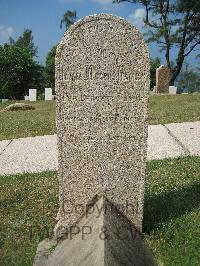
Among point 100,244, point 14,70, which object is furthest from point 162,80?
point 100,244

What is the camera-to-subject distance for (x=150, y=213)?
5551 millimetres

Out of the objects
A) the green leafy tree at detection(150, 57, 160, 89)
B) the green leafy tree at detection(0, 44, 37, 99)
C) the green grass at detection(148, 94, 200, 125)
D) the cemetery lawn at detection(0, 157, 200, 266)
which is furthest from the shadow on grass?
the green leafy tree at detection(150, 57, 160, 89)

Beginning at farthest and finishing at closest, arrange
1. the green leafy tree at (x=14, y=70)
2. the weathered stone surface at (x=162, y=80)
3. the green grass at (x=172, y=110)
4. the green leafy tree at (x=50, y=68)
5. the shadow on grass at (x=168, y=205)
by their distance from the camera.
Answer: the green leafy tree at (x=50, y=68)
the green leafy tree at (x=14, y=70)
the weathered stone surface at (x=162, y=80)
the green grass at (x=172, y=110)
the shadow on grass at (x=168, y=205)

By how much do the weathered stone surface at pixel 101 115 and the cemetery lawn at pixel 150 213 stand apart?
372 mm

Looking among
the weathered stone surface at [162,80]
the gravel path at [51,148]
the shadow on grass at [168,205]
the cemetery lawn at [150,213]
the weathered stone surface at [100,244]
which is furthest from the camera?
the weathered stone surface at [162,80]

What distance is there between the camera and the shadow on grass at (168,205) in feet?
17.6

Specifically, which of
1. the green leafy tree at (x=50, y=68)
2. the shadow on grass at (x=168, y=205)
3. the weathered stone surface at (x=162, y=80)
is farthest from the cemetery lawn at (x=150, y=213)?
the green leafy tree at (x=50, y=68)

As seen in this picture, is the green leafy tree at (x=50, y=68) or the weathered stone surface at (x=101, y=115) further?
the green leafy tree at (x=50, y=68)

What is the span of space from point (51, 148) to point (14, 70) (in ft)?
75.4

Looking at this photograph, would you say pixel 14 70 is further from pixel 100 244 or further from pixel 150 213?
pixel 100 244

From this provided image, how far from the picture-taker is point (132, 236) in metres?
4.82

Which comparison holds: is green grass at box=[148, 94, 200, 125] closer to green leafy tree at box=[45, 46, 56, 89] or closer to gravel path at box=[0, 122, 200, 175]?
gravel path at box=[0, 122, 200, 175]

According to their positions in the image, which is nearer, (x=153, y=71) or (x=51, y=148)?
(x=51, y=148)

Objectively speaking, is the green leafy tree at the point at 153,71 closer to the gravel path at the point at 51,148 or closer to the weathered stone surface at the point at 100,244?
the gravel path at the point at 51,148
